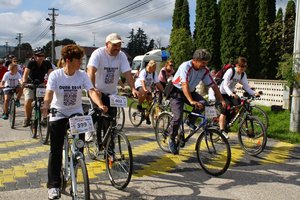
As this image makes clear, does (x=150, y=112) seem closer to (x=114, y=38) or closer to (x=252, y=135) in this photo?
(x=252, y=135)

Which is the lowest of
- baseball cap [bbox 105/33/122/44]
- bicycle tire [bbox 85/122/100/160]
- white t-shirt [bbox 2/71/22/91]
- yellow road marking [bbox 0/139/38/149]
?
yellow road marking [bbox 0/139/38/149]

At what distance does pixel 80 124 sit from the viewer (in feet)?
14.0

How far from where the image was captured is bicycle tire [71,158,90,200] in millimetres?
3904

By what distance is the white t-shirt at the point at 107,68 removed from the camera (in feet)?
19.8

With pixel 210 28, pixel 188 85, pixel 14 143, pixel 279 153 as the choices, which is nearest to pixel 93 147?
pixel 188 85

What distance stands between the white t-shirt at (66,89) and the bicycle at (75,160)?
0.12 m

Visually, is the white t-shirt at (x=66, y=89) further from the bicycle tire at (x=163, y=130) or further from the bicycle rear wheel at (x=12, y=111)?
the bicycle rear wheel at (x=12, y=111)

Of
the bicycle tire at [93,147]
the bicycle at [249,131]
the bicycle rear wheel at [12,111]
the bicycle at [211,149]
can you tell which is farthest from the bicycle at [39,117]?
the bicycle at [249,131]

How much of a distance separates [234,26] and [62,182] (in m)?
26.7

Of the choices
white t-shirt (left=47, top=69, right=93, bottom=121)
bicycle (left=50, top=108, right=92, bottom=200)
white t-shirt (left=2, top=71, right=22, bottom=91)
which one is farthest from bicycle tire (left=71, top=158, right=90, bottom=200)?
white t-shirt (left=2, top=71, right=22, bottom=91)

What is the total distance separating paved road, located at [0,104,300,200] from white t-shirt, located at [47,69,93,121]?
1100mm

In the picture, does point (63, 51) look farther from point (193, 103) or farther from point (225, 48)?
point (225, 48)

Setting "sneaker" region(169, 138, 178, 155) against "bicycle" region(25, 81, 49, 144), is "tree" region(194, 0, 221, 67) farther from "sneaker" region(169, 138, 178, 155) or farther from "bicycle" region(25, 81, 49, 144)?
"sneaker" region(169, 138, 178, 155)

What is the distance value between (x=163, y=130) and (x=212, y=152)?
163 cm
